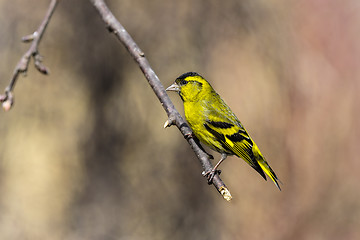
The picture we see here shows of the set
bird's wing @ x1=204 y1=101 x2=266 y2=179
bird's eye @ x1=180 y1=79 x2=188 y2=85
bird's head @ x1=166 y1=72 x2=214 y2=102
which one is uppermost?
bird's eye @ x1=180 y1=79 x2=188 y2=85

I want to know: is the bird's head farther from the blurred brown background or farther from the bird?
the blurred brown background

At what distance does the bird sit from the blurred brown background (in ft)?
9.39

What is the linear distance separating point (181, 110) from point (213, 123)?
315cm

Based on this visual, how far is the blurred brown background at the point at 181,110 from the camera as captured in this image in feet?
25.2

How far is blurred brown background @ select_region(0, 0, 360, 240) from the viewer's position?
7.69 meters

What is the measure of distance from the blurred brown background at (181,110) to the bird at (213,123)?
2862mm

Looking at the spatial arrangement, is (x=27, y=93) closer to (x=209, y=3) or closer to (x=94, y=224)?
(x=94, y=224)

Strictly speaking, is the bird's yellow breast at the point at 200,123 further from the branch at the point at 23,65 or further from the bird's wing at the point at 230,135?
the branch at the point at 23,65

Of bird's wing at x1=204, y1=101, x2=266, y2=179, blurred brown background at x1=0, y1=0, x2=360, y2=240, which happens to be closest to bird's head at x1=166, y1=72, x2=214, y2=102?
bird's wing at x1=204, y1=101, x2=266, y2=179

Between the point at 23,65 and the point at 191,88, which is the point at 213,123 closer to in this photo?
the point at 191,88

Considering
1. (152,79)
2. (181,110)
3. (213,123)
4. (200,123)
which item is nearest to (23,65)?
(152,79)

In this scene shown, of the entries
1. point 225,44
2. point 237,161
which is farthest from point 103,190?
point 225,44

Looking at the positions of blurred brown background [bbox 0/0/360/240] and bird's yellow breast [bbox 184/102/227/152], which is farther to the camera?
blurred brown background [bbox 0/0/360/240]

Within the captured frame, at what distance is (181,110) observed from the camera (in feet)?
25.0
